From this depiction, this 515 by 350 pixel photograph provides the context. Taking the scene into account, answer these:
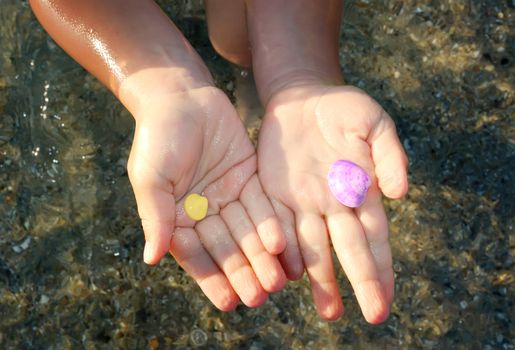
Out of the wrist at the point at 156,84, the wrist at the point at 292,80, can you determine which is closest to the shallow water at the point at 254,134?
the wrist at the point at 292,80

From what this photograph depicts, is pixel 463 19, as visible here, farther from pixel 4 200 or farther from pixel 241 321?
pixel 4 200

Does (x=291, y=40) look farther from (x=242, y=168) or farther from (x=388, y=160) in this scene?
(x=388, y=160)

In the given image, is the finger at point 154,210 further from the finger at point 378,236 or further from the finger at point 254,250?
the finger at point 378,236

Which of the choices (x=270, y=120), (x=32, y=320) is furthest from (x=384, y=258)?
(x=32, y=320)

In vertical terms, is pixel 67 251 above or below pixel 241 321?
above

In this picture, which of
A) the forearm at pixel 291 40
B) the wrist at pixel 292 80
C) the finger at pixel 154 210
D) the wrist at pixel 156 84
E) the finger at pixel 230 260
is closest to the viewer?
the finger at pixel 154 210

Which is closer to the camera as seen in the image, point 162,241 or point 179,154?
point 162,241

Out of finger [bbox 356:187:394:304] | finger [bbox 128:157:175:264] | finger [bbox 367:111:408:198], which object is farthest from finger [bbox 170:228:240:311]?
finger [bbox 367:111:408:198]
